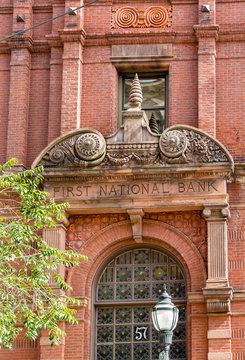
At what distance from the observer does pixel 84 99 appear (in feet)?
80.7

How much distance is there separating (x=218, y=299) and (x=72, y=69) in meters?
7.12

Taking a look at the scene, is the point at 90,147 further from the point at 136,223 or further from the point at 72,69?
the point at 72,69

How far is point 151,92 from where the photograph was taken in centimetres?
2505

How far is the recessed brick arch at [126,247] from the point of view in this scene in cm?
2264

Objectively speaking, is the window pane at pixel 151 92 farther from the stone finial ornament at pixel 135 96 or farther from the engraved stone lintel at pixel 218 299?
the engraved stone lintel at pixel 218 299

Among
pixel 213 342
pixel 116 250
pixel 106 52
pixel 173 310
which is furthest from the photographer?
pixel 106 52

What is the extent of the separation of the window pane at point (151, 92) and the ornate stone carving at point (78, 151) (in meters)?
2.16

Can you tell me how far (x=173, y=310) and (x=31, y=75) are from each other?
9737mm

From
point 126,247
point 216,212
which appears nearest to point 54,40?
point 126,247

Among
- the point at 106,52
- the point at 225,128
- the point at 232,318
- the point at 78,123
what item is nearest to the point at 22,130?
the point at 78,123

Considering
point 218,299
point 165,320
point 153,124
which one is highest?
point 153,124

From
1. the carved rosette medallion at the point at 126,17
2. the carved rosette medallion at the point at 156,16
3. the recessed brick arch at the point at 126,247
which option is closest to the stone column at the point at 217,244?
the recessed brick arch at the point at 126,247

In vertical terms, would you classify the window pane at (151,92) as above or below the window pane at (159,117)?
above

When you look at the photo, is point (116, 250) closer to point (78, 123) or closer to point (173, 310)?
point (78, 123)
